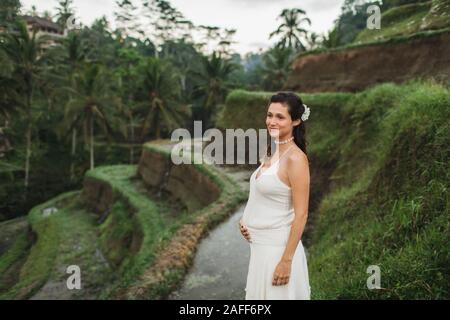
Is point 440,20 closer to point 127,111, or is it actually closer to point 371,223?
point 371,223

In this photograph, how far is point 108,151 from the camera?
29.6 m

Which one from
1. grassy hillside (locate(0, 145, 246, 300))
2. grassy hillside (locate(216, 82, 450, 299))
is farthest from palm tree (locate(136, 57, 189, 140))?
grassy hillside (locate(216, 82, 450, 299))

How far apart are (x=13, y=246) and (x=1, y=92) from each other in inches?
237

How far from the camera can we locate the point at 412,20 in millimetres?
12602

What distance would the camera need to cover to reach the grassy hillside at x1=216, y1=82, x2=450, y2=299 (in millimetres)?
3416

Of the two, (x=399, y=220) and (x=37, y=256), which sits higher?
(x=399, y=220)

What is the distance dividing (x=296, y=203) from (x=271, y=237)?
0.28m

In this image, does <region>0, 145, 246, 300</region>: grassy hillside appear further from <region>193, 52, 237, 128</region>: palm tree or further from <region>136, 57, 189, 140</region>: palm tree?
<region>193, 52, 237, 128</region>: palm tree

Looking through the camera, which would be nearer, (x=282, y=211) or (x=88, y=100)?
(x=282, y=211)

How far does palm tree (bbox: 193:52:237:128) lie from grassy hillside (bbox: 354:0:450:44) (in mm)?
16478

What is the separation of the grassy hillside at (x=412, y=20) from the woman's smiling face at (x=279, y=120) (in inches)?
406

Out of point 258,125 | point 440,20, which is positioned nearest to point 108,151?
point 258,125

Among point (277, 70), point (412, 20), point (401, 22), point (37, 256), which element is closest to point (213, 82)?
point (277, 70)

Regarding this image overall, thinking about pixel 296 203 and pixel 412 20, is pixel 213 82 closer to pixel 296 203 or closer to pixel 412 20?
pixel 412 20
